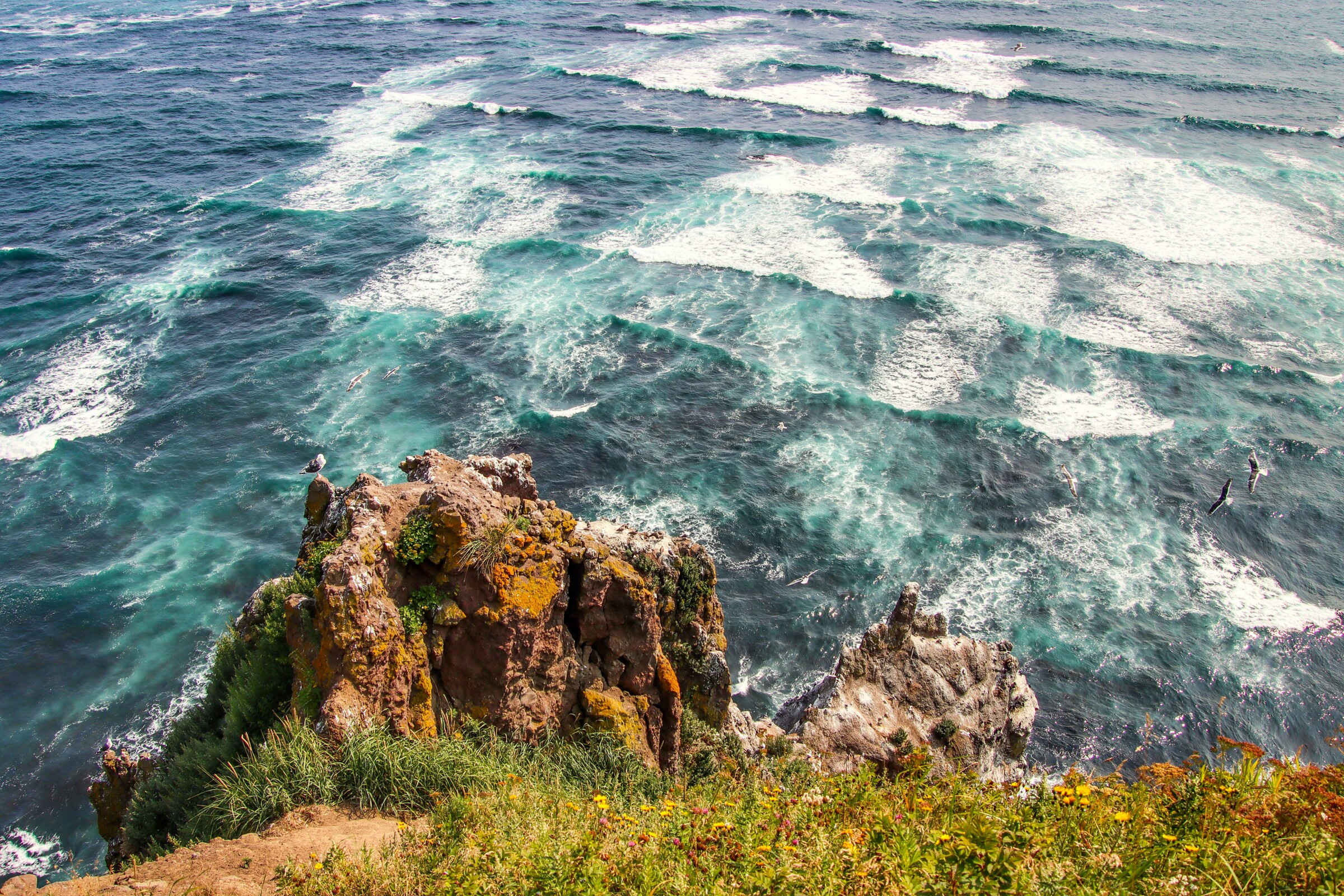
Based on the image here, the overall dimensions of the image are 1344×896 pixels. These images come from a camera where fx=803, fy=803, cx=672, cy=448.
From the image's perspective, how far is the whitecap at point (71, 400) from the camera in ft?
108

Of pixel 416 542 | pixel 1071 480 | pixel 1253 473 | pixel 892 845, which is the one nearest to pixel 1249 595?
pixel 1253 473

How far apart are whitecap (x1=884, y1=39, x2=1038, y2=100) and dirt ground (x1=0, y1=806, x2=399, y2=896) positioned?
7520cm

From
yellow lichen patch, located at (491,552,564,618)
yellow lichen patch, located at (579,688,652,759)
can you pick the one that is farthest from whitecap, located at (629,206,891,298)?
yellow lichen patch, located at (491,552,564,618)

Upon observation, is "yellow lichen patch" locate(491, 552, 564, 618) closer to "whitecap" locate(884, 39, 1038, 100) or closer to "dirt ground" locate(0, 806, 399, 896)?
"dirt ground" locate(0, 806, 399, 896)

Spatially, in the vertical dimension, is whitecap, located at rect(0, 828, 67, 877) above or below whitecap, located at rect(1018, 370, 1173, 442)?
below

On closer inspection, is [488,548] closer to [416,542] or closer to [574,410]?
[416,542]

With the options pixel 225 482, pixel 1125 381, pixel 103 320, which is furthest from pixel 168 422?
pixel 1125 381

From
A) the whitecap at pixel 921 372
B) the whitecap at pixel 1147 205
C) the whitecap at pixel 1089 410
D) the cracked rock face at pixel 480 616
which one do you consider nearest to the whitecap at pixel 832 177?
the whitecap at pixel 1147 205

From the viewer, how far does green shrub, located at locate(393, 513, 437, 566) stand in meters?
14.1

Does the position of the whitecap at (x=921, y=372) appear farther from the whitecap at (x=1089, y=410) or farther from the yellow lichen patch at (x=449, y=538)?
the yellow lichen patch at (x=449, y=538)

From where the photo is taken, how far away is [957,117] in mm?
65562

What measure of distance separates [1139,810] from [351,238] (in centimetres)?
4851

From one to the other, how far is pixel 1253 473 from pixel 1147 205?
85.6ft

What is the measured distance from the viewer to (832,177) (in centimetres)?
5544
